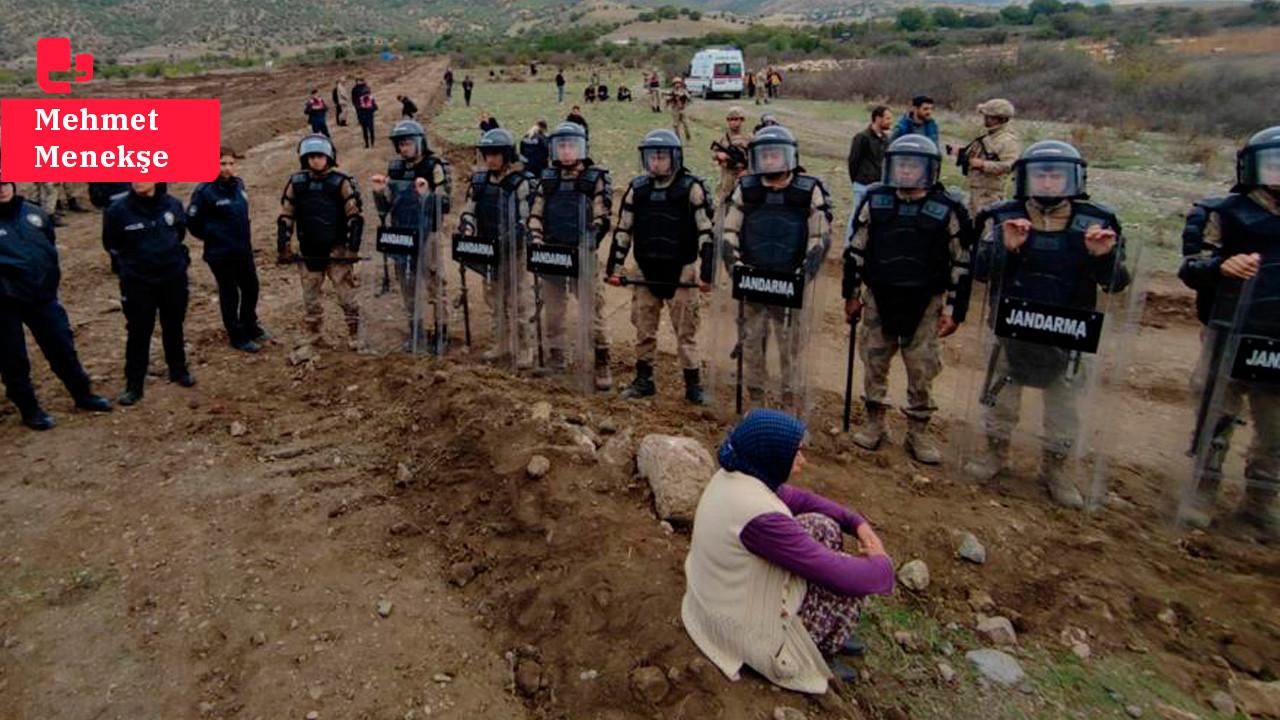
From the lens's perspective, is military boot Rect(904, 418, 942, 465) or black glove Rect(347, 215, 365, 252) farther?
black glove Rect(347, 215, 365, 252)

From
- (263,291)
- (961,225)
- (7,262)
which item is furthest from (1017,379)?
(263,291)

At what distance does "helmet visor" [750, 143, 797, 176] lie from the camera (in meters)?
5.95

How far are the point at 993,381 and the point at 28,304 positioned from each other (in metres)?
7.07

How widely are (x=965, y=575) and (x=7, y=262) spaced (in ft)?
22.5

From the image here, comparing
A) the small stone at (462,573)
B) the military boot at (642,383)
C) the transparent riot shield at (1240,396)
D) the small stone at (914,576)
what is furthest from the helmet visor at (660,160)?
the transparent riot shield at (1240,396)

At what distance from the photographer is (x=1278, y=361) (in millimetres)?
4785

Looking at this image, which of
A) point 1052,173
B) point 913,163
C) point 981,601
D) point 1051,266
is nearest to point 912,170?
point 913,163

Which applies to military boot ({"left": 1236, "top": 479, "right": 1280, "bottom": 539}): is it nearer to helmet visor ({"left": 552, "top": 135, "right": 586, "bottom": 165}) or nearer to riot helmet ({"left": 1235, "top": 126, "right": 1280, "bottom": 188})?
riot helmet ({"left": 1235, "top": 126, "right": 1280, "bottom": 188})

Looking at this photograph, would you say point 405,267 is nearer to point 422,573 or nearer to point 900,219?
point 422,573

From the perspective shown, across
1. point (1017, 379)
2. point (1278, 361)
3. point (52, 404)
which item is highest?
point (1278, 361)

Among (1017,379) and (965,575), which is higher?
(1017,379)

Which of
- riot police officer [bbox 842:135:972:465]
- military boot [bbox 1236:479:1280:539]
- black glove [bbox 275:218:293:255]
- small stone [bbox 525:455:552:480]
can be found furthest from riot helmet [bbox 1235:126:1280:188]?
black glove [bbox 275:218:293:255]

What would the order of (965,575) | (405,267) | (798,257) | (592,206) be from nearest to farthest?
(965,575), (798,257), (592,206), (405,267)

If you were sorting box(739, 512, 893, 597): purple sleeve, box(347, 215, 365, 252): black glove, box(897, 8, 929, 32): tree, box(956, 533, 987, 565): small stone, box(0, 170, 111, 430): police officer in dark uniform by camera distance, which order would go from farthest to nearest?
1. box(897, 8, 929, 32): tree
2. box(347, 215, 365, 252): black glove
3. box(0, 170, 111, 430): police officer in dark uniform
4. box(956, 533, 987, 565): small stone
5. box(739, 512, 893, 597): purple sleeve
